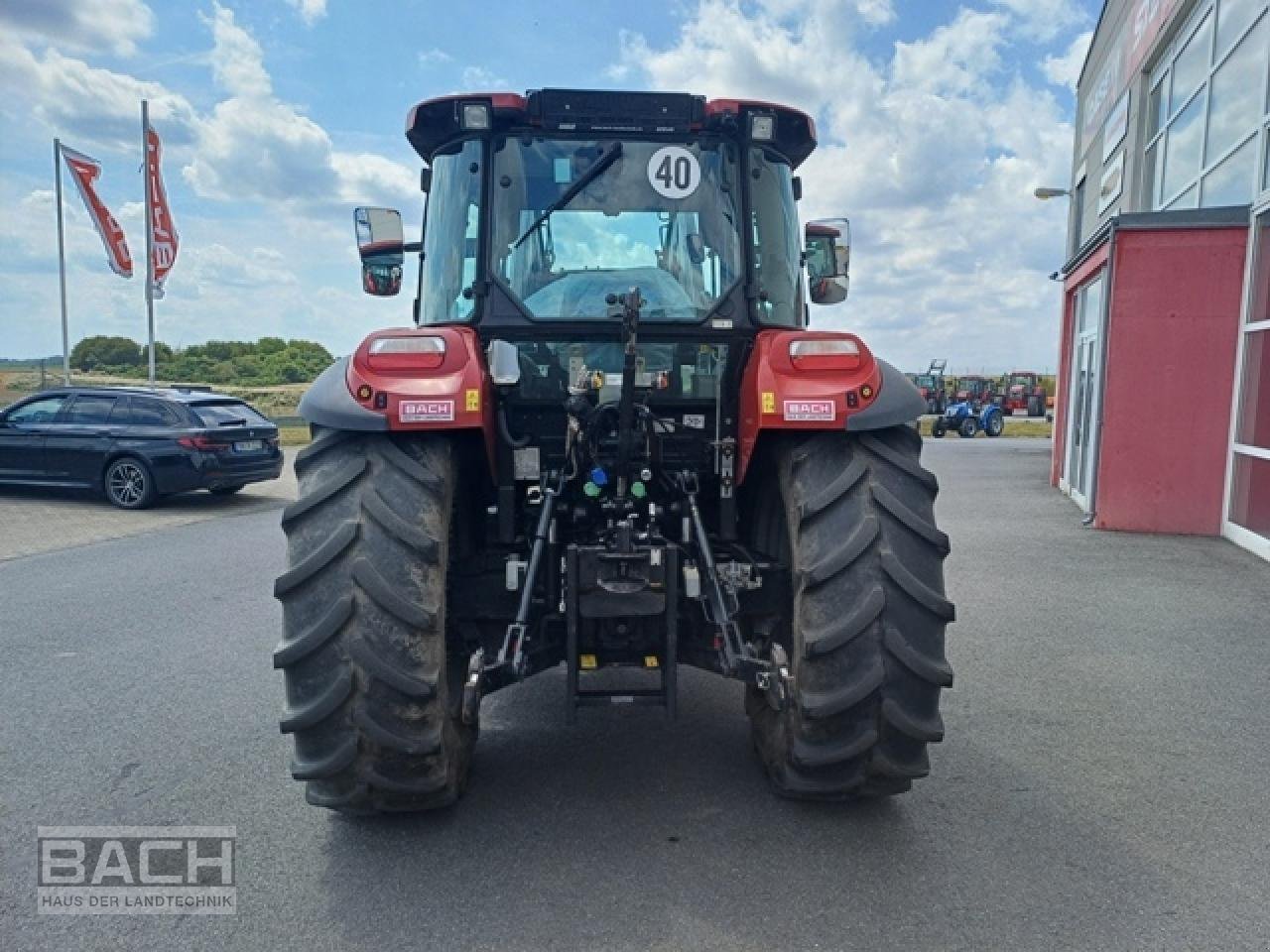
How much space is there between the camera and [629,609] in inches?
121

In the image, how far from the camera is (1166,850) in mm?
3162

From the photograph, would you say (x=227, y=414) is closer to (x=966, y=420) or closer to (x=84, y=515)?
(x=84, y=515)

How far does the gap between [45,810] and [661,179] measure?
336cm

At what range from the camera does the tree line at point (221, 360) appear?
108ft

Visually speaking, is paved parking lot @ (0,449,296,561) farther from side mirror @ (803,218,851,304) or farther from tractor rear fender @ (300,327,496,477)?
side mirror @ (803,218,851,304)

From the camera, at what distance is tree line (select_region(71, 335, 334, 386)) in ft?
108

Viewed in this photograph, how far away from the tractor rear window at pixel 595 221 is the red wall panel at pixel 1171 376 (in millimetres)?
7922

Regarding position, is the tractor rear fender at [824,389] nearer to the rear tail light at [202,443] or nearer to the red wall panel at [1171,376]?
the red wall panel at [1171,376]

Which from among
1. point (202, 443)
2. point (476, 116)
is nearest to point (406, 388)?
point (476, 116)

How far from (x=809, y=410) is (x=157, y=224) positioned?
19188mm

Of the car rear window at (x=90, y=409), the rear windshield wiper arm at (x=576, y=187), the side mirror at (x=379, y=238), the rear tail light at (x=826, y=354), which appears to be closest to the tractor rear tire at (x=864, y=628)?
the rear tail light at (x=826, y=354)

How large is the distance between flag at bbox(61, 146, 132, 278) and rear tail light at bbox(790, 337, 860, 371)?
19.0 metres

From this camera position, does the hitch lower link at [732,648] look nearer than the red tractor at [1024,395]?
Yes

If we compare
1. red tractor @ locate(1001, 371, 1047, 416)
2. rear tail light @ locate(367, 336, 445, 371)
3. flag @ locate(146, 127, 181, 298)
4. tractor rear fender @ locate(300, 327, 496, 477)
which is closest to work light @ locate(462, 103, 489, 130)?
tractor rear fender @ locate(300, 327, 496, 477)
